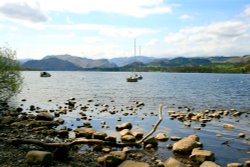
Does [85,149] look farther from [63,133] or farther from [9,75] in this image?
[9,75]

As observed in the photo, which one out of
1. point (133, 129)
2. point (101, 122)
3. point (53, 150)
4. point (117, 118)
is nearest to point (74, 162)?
point (53, 150)

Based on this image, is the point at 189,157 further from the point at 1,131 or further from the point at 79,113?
the point at 79,113

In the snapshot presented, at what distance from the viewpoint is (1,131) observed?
95.6 feet

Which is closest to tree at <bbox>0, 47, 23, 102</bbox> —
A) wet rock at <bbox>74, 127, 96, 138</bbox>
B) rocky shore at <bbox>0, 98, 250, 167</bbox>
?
rocky shore at <bbox>0, 98, 250, 167</bbox>

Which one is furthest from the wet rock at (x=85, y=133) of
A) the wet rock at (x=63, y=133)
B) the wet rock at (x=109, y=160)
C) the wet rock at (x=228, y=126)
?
the wet rock at (x=228, y=126)

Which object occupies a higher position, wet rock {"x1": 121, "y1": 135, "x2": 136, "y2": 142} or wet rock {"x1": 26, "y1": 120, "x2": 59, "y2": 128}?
wet rock {"x1": 26, "y1": 120, "x2": 59, "y2": 128}

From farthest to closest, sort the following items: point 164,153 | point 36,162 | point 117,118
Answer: point 117,118 < point 164,153 < point 36,162

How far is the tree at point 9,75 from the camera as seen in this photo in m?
43.9

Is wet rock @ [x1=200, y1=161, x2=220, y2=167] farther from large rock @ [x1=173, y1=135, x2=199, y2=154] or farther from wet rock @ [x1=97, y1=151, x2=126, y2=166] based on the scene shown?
wet rock @ [x1=97, y1=151, x2=126, y2=166]

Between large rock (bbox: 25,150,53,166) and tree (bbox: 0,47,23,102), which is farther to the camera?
tree (bbox: 0,47,23,102)

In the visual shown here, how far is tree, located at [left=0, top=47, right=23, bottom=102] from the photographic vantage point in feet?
144

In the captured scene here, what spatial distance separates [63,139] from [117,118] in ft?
46.8

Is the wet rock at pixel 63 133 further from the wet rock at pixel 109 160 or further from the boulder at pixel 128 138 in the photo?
the wet rock at pixel 109 160

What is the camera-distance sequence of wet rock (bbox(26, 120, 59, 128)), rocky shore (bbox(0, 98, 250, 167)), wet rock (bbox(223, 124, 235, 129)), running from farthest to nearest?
1. wet rock (bbox(223, 124, 235, 129))
2. wet rock (bbox(26, 120, 59, 128))
3. rocky shore (bbox(0, 98, 250, 167))
